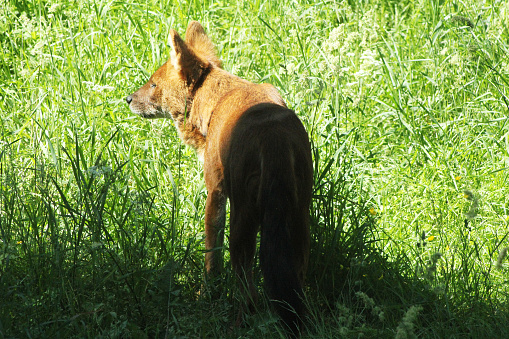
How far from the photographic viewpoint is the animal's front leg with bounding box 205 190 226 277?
12.7 ft

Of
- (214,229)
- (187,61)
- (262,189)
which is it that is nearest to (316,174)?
(214,229)

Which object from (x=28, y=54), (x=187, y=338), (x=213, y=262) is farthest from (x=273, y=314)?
(x=28, y=54)

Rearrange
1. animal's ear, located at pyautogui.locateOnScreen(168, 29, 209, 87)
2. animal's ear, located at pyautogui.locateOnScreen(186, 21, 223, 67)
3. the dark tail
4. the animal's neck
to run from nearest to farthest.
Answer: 1. the dark tail
2. the animal's neck
3. animal's ear, located at pyautogui.locateOnScreen(168, 29, 209, 87)
4. animal's ear, located at pyautogui.locateOnScreen(186, 21, 223, 67)

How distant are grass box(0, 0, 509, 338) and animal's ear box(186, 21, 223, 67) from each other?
1.04 feet

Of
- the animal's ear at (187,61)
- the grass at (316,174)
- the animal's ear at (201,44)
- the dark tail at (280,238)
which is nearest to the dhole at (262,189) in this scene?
the dark tail at (280,238)

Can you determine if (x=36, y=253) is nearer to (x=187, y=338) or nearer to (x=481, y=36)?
(x=187, y=338)

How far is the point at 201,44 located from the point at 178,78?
45cm

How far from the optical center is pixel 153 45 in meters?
6.24

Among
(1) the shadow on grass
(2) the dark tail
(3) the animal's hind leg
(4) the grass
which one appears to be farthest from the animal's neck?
(2) the dark tail

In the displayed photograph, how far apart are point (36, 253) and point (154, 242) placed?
71cm

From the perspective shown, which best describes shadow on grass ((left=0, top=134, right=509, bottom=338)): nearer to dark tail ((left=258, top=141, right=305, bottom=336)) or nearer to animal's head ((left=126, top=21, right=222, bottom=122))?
dark tail ((left=258, top=141, right=305, bottom=336))

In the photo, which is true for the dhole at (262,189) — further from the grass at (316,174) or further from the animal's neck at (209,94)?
the grass at (316,174)

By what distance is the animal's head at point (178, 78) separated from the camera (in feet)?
15.0

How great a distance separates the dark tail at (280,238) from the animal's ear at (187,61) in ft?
5.43
